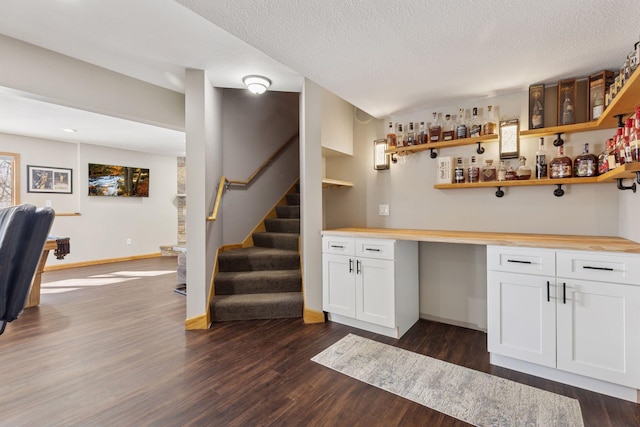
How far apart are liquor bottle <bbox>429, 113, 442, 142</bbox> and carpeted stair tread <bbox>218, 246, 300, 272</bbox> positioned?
196cm

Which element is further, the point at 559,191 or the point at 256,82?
the point at 256,82

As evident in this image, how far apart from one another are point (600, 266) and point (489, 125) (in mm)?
1394

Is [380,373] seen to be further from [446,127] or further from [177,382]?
[446,127]

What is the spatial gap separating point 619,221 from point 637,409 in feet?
4.06

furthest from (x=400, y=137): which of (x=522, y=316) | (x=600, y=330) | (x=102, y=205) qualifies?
(x=102, y=205)

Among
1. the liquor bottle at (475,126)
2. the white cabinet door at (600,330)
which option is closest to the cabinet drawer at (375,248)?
the white cabinet door at (600,330)

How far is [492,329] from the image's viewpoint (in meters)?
2.08

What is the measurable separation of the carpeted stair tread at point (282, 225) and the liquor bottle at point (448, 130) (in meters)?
2.11

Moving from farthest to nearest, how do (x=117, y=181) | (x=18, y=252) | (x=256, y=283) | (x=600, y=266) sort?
(x=117, y=181), (x=256, y=283), (x=600, y=266), (x=18, y=252)

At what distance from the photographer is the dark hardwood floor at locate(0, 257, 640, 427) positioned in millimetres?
1610

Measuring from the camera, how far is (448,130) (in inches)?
113

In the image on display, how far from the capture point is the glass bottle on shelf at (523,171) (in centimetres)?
243

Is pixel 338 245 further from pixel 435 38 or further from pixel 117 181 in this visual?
pixel 117 181

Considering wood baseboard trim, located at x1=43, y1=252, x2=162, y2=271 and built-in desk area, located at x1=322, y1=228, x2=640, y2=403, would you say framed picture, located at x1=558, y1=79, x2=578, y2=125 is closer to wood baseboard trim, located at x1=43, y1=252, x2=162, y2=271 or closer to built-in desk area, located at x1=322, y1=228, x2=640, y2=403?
built-in desk area, located at x1=322, y1=228, x2=640, y2=403
